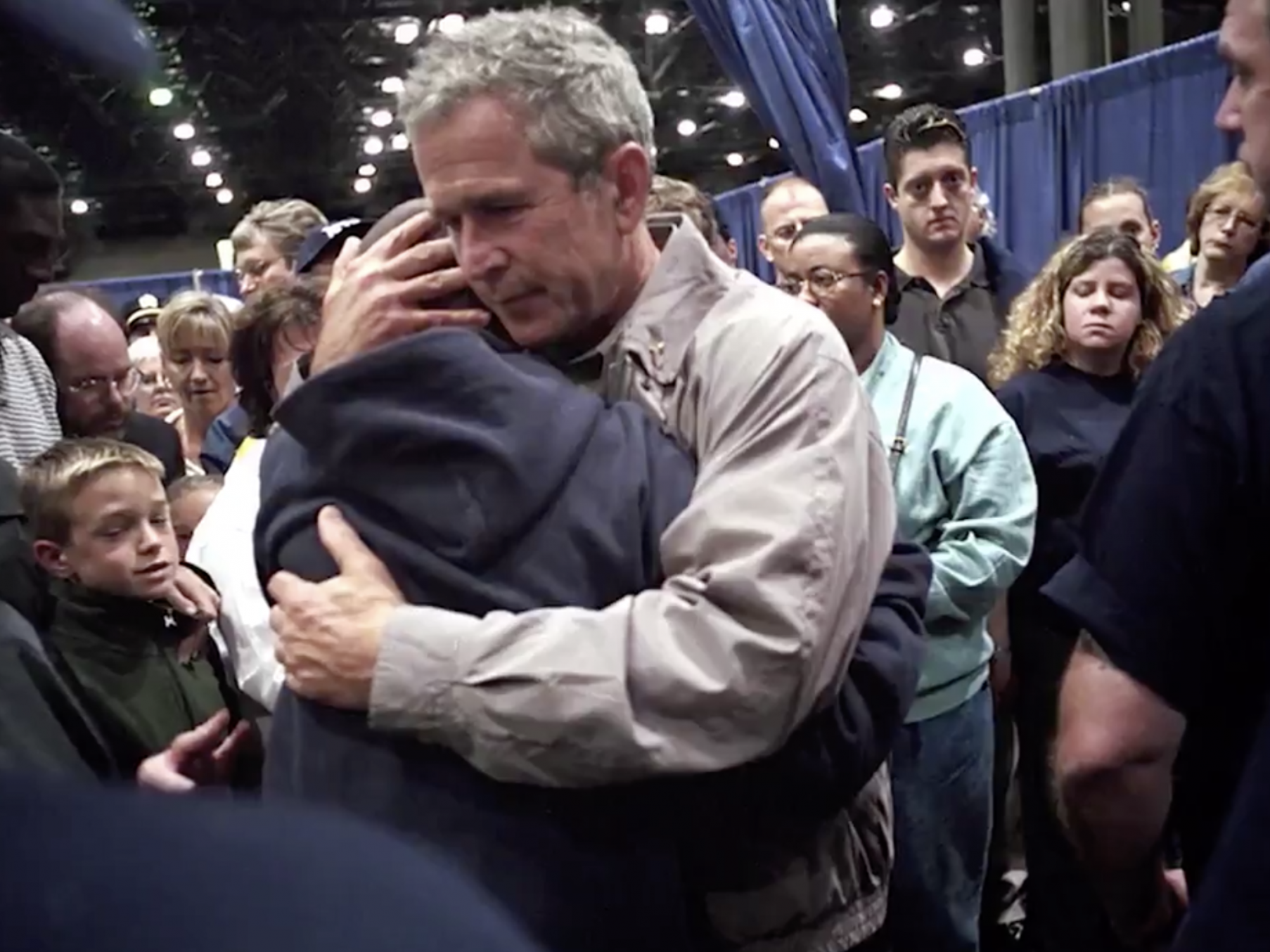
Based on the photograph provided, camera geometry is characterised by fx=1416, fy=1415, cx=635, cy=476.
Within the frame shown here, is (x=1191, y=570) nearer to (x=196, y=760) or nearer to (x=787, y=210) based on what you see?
(x=196, y=760)

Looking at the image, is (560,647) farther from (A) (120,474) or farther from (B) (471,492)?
(A) (120,474)

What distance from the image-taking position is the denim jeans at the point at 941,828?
170 centimetres

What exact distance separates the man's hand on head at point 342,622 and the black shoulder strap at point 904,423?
1.10 m

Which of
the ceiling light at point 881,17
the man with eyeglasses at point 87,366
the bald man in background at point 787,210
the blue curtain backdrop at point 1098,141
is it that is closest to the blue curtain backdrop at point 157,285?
the man with eyeglasses at point 87,366

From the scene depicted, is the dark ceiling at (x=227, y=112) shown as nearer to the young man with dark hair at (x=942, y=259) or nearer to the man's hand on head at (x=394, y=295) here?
the man's hand on head at (x=394, y=295)

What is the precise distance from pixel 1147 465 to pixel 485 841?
39 centimetres

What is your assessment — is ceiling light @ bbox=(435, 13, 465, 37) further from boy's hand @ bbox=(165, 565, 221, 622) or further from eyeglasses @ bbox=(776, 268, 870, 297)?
eyeglasses @ bbox=(776, 268, 870, 297)

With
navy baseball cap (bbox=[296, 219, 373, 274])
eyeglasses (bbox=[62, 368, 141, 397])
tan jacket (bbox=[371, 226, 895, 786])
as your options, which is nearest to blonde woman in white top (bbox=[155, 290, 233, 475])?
eyeglasses (bbox=[62, 368, 141, 397])

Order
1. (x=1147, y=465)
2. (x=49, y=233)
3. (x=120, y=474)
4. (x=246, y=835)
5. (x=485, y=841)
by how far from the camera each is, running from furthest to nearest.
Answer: (x=120, y=474), (x=1147, y=465), (x=485, y=841), (x=49, y=233), (x=246, y=835)

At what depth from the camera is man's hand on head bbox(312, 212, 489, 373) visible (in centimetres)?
76

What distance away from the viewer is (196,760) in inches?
18.8

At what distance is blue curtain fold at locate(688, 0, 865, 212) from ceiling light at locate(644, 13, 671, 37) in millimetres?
4695

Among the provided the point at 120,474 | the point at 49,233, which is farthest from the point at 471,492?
the point at 120,474

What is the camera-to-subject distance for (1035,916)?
Answer: 2166mm
